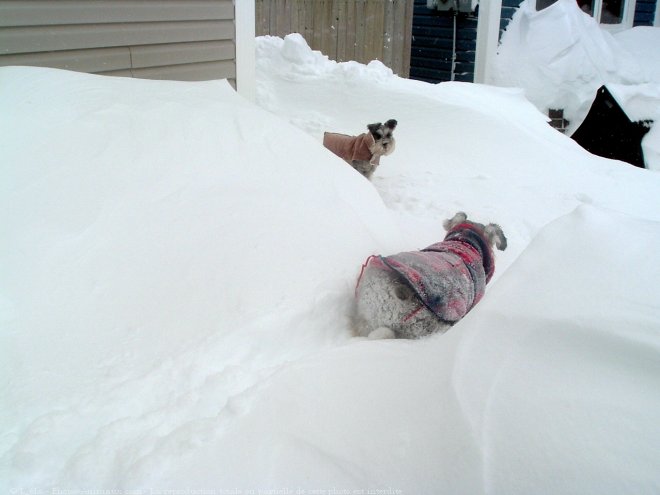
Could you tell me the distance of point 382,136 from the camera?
4875 millimetres

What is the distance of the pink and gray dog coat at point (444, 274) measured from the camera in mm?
2562

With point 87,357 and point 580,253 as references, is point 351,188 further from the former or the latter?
point 87,357

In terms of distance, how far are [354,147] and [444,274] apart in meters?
2.57

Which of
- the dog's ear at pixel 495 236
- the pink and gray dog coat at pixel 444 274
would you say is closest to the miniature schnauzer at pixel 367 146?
the dog's ear at pixel 495 236

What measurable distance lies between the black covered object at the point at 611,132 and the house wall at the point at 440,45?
225cm

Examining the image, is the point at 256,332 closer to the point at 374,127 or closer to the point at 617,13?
the point at 374,127

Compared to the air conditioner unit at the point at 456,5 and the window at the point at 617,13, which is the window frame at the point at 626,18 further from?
the air conditioner unit at the point at 456,5

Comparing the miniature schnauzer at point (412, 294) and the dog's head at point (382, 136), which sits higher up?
the dog's head at point (382, 136)

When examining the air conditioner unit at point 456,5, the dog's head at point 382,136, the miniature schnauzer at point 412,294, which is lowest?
the miniature schnauzer at point 412,294

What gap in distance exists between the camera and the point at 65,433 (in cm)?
179

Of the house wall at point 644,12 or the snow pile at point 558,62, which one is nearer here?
the snow pile at point 558,62

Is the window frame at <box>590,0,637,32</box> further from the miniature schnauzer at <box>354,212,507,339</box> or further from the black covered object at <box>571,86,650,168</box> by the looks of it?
the miniature schnauzer at <box>354,212,507,339</box>

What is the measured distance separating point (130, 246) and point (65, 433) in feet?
3.04

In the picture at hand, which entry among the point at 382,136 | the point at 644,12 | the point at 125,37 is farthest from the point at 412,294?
the point at 644,12
